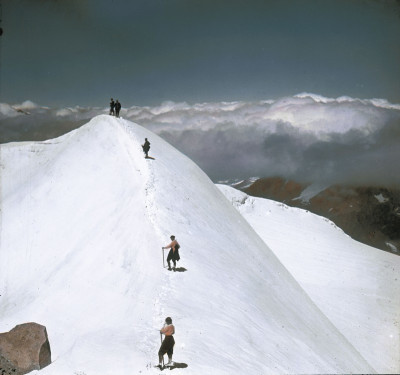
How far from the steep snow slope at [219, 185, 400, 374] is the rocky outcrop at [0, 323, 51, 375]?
35.4 metres

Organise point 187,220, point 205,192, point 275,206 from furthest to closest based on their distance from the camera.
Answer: point 275,206, point 205,192, point 187,220

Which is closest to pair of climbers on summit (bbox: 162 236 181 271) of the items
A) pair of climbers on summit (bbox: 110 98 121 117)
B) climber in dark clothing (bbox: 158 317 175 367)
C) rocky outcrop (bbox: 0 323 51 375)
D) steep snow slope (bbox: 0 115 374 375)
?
steep snow slope (bbox: 0 115 374 375)

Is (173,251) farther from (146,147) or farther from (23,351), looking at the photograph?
(146,147)

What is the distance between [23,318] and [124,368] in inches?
492

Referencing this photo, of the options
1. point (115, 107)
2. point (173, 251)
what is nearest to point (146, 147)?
point (115, 107)

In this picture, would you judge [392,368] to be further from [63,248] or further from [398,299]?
[63,248]

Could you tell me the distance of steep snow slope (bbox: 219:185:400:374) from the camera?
143ft

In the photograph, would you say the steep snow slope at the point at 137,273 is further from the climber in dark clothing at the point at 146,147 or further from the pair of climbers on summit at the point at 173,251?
the pair of climbers on summit at the point at 173,251

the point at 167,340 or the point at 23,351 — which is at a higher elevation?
the point at 167,340

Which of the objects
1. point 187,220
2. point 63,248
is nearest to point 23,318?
point 63,248

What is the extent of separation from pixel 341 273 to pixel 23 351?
168 ft

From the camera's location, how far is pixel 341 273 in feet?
189

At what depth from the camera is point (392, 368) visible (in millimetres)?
40031

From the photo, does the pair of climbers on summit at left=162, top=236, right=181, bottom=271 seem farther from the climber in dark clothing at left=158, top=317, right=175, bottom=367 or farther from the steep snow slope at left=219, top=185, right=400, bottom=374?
the steep snow slope at left=219, top=185, right=400, bottom=374
